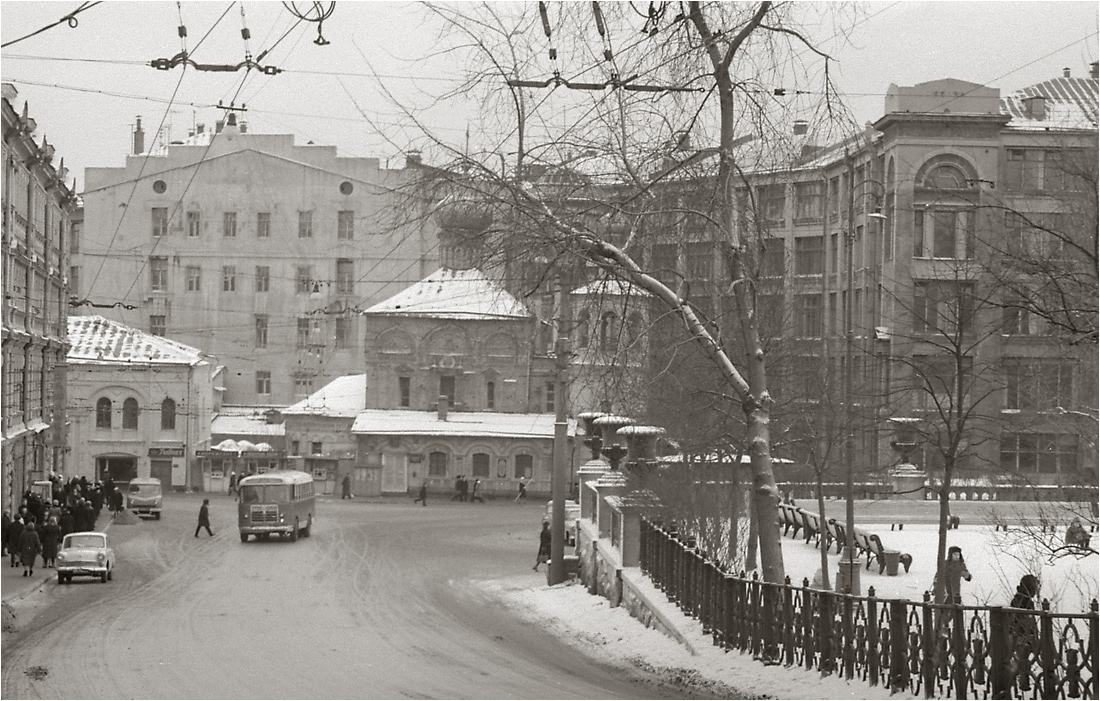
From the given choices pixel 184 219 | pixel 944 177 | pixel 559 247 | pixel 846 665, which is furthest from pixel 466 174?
pixel 184 219

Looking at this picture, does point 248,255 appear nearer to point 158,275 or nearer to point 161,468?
point 158,275

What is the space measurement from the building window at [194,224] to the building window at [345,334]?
8635 millimetres

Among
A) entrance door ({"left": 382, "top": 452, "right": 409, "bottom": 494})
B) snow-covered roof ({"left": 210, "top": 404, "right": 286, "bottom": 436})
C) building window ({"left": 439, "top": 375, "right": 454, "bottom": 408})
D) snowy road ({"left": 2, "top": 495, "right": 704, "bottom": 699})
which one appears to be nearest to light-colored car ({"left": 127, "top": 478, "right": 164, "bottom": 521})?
snowy road ({"left": 2, "top": 495, "right": 704, "bottom": 699})

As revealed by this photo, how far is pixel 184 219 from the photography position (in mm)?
82688

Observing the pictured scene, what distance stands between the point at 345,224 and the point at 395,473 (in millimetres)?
18397

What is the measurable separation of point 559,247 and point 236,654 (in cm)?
863

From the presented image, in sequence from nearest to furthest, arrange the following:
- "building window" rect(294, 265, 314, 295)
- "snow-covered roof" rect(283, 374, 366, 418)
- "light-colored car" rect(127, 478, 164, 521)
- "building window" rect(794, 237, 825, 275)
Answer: "light-colored car" rect(127, 478, 164, 521) → "building window" rect(794, 237, 825, 275) → "snow-covered roof" rect(283, 374, 366, 418) → "building window" rect(294, 265, 314, 295)

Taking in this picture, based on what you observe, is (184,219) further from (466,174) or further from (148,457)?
(466,174)

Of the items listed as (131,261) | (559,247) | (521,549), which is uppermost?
(131,261)

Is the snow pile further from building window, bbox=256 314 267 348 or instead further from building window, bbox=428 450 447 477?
building window, bbox=256 314 267 348

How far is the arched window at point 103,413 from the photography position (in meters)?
71.6

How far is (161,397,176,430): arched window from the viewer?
71438mm

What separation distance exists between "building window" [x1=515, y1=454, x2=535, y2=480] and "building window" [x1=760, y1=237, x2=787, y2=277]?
1753 inches

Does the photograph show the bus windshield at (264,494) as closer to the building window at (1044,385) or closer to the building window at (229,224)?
the building window at (1044,385)
